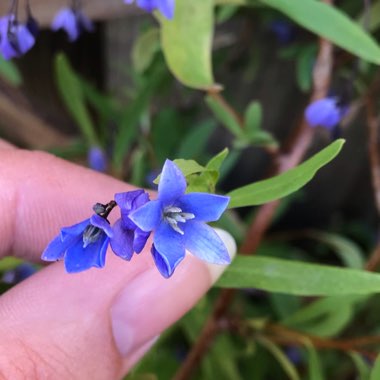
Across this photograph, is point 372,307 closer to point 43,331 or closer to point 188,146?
point 188,146

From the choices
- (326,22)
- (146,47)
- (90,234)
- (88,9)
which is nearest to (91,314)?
(90,234)

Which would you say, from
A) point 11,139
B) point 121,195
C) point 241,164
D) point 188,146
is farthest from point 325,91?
point 11,139

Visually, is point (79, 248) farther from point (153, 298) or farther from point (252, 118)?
point (252, 118)

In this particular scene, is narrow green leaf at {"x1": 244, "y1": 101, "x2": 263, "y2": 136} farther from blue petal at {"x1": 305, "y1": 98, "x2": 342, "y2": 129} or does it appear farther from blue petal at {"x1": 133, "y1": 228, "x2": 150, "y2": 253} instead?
blue petal at {"x1": 133, "y1": 228, "x2": 150, "y2": 253}

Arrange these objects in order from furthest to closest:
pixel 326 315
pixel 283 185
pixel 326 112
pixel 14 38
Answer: pixel 326 315 < pixel 326 112 < pixel 14 38 < pixel 283 185

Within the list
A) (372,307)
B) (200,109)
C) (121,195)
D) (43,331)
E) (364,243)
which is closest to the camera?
(121,195)

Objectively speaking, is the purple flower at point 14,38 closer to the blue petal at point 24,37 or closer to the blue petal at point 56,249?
the blue petal at point 24,37
